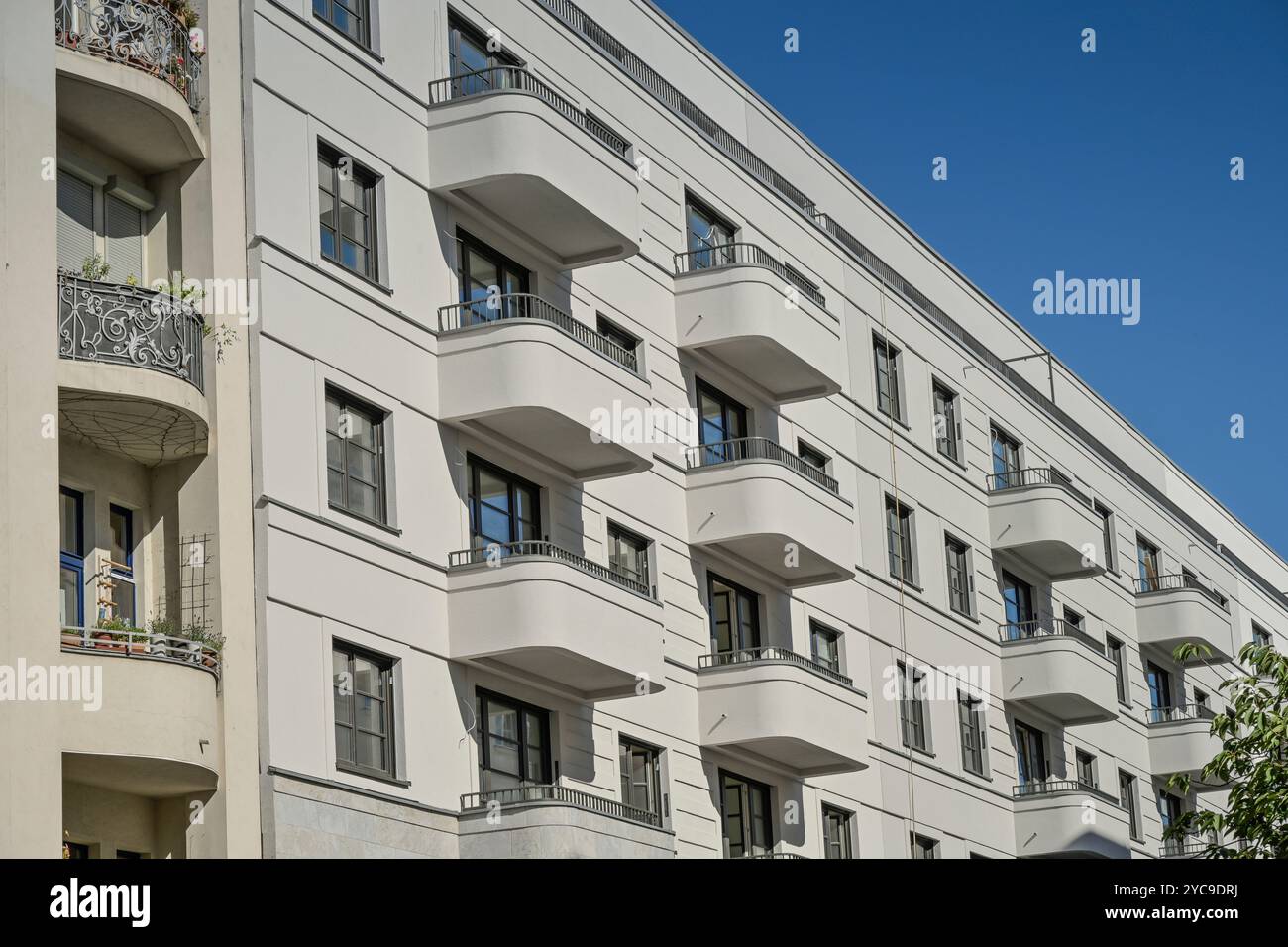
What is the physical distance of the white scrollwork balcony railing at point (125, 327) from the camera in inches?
855

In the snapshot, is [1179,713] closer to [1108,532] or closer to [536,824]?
[1108,532]

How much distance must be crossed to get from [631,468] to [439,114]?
5.91m

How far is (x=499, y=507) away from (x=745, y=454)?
694 centimetres

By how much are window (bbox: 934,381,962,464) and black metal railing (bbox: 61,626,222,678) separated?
2444cm

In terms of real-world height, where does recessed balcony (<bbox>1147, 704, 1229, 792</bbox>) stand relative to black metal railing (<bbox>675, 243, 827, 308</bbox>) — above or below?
below

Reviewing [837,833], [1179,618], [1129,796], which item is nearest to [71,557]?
[837,833]

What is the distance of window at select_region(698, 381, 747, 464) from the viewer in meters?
34.6

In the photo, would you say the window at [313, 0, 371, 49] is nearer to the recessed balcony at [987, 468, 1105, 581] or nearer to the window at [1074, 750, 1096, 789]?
the recessed balcony at [987, 468, 1105, 581]

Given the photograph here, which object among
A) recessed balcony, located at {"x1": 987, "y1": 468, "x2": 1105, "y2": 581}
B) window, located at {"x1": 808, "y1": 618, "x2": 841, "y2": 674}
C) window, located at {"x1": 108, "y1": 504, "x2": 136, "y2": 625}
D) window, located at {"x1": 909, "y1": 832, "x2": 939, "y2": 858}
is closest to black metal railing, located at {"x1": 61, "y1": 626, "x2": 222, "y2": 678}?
window, located at {"x1": 108, "y1": 504, "x2": 136, "y2": 625}

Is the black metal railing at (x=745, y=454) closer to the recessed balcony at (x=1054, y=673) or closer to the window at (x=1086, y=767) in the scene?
→ the recessed balcony at (x=1054, y=673)

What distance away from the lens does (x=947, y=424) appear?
4462 cm

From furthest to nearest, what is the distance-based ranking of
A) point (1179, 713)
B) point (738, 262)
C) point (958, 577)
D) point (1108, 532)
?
point (1179, 713) → point (1108, 532) → point (958, 577) → point (738, 262)
